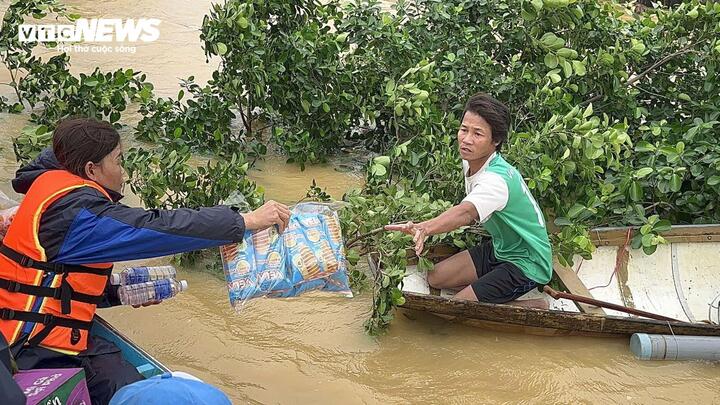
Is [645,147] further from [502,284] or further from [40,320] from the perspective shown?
[40,320]

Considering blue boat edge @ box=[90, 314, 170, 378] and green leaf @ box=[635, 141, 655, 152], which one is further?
green leaf @ box=[635, 141, 655, 152]

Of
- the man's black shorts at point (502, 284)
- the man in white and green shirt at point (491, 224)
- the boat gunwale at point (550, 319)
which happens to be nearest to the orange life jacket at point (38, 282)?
the man in white and green shirt at point (491, 224)

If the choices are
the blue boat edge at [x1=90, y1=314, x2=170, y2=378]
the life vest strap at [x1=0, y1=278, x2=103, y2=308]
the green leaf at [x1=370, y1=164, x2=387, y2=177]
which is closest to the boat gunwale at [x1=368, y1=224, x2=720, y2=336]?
the green leaf at [x1=370, y1=164, x2=387, y2=177]

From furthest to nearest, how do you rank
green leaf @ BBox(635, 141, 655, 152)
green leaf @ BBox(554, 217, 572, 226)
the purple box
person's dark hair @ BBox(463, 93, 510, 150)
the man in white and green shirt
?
1. green leaf @ BBox(635, 141, 655, 152)
2. green leaf @ BBox(554, 217, 572, 226)
3. person's dark hair @ BBox(463, 93, 510, 150)
4. the man in white and green shirt
5. the purple box

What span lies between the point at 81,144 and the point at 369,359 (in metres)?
2.29

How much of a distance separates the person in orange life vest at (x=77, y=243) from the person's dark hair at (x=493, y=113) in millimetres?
1674

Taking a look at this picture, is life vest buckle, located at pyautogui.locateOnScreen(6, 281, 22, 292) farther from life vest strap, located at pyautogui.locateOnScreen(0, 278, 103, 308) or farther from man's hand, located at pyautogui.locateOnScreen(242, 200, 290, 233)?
man's hand, located at pyautogui.locateOnScreen(242, 200, 290, 233)

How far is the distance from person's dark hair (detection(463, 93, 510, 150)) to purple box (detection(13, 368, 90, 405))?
2.43 meters

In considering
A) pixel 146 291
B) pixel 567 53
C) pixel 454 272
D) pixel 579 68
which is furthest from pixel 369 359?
pixel 567 53

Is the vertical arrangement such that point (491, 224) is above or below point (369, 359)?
above

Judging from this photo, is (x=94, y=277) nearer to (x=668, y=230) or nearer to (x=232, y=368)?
(x=232, y=368)

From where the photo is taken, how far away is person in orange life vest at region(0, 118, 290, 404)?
296 centimetres

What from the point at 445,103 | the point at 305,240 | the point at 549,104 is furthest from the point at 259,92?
the point at 305,240

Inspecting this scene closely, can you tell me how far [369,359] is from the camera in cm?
474
